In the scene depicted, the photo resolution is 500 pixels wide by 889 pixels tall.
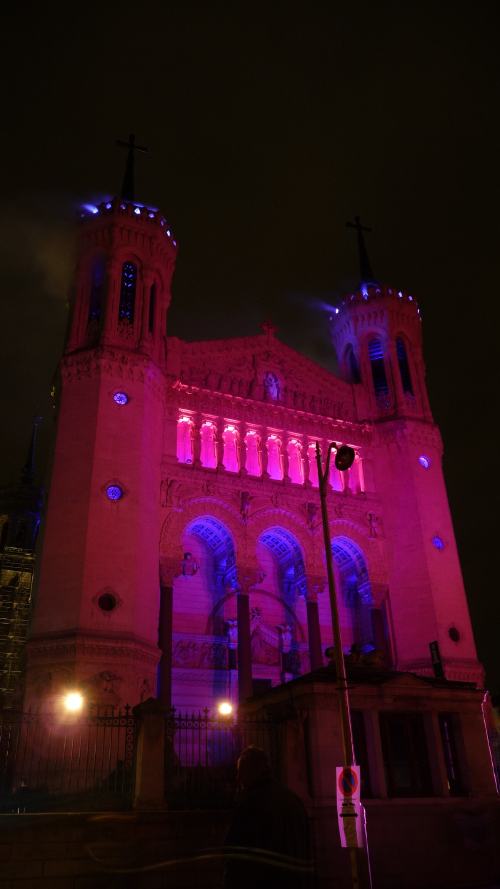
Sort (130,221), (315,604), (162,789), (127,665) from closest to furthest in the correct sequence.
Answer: (162,789) < (127,665) < (315,604) < (130,221)

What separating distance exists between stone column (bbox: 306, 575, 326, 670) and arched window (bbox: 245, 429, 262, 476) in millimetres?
6079

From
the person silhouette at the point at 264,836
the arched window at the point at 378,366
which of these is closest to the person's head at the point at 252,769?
the person silhouette at the point at 264,836

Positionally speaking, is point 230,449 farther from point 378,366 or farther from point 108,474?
point 378,366

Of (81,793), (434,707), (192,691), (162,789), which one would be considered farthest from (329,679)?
(192,691)

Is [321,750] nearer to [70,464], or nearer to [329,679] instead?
[329,679]

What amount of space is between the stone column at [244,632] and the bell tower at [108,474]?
3.89 m

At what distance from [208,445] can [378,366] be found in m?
13.4

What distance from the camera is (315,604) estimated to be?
32.4 meters

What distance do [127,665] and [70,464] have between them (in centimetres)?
911

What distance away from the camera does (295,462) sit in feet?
119

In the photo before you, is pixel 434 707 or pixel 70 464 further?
pixel 70 464

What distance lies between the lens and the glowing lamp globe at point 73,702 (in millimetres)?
24219

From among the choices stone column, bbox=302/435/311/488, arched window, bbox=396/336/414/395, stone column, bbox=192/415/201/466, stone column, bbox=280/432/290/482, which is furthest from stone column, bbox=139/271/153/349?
arched window, bbox=396/336/414/395

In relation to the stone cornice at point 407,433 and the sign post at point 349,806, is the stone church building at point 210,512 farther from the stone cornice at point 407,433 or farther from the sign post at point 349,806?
the sign post at point 349,806
